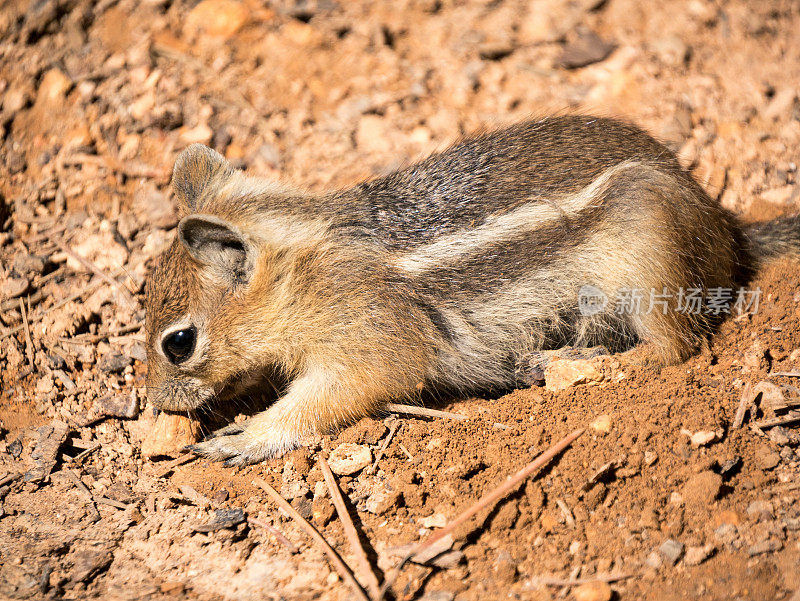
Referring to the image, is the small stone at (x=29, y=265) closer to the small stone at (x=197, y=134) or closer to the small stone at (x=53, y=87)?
the small stone at (x=197, y=134)

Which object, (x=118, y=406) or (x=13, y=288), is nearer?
(x=118, y=406)

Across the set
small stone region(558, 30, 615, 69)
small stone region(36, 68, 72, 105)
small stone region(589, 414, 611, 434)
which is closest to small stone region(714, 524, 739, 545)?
small stone region(589, 414, 611, 434)

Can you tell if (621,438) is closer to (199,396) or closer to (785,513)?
(785,513)

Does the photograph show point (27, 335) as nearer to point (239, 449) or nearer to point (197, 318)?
point (197, 318)

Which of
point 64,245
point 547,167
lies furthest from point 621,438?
point 64,245

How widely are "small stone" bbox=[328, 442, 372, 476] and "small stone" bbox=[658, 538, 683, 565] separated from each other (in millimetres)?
1599

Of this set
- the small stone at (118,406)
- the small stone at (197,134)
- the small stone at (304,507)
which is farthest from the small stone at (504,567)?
the small stone at (197,134)

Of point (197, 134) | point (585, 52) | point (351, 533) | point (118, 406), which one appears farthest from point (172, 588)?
point (585, 52)

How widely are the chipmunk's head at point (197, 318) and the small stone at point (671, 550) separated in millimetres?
2483

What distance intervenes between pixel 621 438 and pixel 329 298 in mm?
1828

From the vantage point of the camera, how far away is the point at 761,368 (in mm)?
4066

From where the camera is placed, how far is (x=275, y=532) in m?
3.62

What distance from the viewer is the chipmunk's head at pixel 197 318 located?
4004mm

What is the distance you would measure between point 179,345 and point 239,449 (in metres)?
0.72
